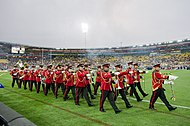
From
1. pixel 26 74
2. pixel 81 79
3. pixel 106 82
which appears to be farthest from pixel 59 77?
pixel 26 74

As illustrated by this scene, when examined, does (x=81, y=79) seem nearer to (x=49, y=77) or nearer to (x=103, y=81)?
(x=103, y=81)

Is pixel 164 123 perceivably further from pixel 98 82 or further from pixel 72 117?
pixel 98 82

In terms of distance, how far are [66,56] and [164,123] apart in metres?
67.9

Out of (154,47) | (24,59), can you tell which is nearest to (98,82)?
(24,59)

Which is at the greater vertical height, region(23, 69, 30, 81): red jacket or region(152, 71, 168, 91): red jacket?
region(152, 71, 168, 91): red jacket

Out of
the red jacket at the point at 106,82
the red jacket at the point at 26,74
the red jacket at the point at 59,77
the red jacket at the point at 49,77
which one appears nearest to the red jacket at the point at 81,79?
the red jacket at the point at 106,82

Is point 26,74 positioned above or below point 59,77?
below

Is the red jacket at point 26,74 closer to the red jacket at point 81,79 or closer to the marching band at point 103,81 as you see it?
the marching band at point 103,81

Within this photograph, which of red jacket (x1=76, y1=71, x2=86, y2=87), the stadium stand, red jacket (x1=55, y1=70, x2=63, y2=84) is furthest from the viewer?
the stadium stand

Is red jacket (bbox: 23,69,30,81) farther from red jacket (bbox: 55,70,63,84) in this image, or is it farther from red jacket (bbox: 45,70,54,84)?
red jacket (bbox: 55,70,63,84)

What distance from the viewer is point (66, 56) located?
7200cm

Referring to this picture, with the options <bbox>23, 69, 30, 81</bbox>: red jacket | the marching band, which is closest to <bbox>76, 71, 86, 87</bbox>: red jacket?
the marching band

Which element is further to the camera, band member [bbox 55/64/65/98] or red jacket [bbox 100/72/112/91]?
band member [bbox 55/64/65/98]

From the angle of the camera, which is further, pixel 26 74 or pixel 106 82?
pixel 26 74
